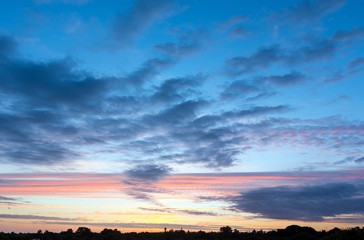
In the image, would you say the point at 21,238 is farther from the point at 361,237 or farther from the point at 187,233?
the point at 361,237

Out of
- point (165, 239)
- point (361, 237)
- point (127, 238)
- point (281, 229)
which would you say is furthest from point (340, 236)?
point (127, 238)

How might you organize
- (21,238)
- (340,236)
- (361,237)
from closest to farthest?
(361,237) → (340,236) → (21,238)

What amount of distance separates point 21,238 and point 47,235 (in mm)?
4877

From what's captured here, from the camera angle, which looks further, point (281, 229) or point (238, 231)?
point (238, 231)

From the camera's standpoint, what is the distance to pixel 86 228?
71375 millimetres

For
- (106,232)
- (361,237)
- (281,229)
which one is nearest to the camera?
(361,237)

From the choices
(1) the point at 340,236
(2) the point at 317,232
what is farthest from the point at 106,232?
(1) the point at 340,236

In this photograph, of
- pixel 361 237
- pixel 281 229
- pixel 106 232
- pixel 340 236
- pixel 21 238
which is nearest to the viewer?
pixel 361 237

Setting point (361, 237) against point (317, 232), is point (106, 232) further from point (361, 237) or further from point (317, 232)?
point (361, 237)

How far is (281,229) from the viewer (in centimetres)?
5850

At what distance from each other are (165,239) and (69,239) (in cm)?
1831

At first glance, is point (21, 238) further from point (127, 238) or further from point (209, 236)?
point (209, 236)

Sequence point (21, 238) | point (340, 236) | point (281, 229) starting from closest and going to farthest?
point (340, 236), point (281, 229), point (21, 238)

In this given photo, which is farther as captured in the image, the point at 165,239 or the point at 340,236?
the point at 165,239
